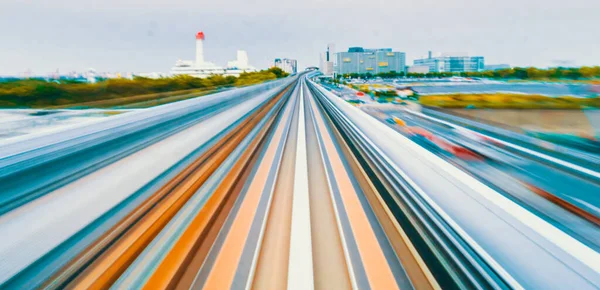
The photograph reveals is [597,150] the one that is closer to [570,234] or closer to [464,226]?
[570,234]

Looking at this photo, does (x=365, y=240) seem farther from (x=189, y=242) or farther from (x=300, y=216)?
(x=189, y=242)

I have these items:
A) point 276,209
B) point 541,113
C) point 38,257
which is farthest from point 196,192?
point 541,113

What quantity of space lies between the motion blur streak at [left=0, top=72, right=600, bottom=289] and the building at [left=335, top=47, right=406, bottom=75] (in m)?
67.9

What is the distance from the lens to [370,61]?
261ft

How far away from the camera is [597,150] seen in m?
3.92

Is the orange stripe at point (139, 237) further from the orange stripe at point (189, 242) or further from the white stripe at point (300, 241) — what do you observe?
the white stripe at point (300, 241)

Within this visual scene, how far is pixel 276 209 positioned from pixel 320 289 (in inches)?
68.2

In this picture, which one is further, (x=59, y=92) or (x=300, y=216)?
(x=59, y=92)

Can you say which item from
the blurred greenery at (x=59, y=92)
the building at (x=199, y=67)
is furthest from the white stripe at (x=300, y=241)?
the building at (x=199, y=67)

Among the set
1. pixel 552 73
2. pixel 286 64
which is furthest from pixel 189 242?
pixel 286 64

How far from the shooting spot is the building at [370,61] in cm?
7406

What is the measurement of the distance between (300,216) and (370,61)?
79.1 m

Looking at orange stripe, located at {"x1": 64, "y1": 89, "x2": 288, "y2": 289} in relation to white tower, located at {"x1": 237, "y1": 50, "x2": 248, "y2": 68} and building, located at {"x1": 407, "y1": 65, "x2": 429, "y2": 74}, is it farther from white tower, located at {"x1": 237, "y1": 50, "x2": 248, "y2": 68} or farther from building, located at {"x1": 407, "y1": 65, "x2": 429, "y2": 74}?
white tower, located at {"x1": 237, "y1": 50, "x2": 248, "y2": 68}

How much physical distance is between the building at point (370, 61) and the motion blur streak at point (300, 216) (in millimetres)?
67948
